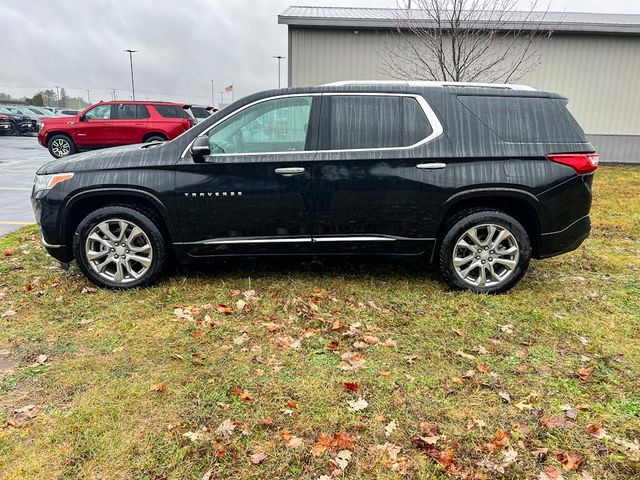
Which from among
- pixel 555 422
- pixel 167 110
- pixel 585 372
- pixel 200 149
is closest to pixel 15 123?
pixel 167 110

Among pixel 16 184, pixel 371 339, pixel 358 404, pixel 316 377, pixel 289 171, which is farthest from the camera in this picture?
pixel 16 184

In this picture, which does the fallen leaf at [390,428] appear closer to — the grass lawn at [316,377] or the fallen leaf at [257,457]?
the grass lawn at [316,377]

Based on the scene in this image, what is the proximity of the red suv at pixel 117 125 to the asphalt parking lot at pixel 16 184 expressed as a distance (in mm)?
1068

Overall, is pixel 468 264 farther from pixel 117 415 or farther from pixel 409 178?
pixel 117 415

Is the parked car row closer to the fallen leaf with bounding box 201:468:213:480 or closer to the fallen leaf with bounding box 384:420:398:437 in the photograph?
the fallen leaf with bounding box 201:468:213:480

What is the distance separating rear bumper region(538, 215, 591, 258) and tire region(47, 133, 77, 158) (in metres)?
15.1

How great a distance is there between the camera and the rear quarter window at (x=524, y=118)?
13.5 feet

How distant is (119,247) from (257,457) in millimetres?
2639

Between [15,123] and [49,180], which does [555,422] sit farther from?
[15,123]

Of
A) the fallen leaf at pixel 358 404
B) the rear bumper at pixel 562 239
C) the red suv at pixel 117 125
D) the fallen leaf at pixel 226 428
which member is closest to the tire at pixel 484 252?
the rear bumper at pixel 562 239

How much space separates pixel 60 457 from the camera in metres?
2.31

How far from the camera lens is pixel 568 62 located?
14023mm

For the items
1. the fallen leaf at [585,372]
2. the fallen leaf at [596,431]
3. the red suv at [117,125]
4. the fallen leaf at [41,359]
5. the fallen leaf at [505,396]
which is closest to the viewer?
the fallen leaf at [596,431]

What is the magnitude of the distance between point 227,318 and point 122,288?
3.90 ft
